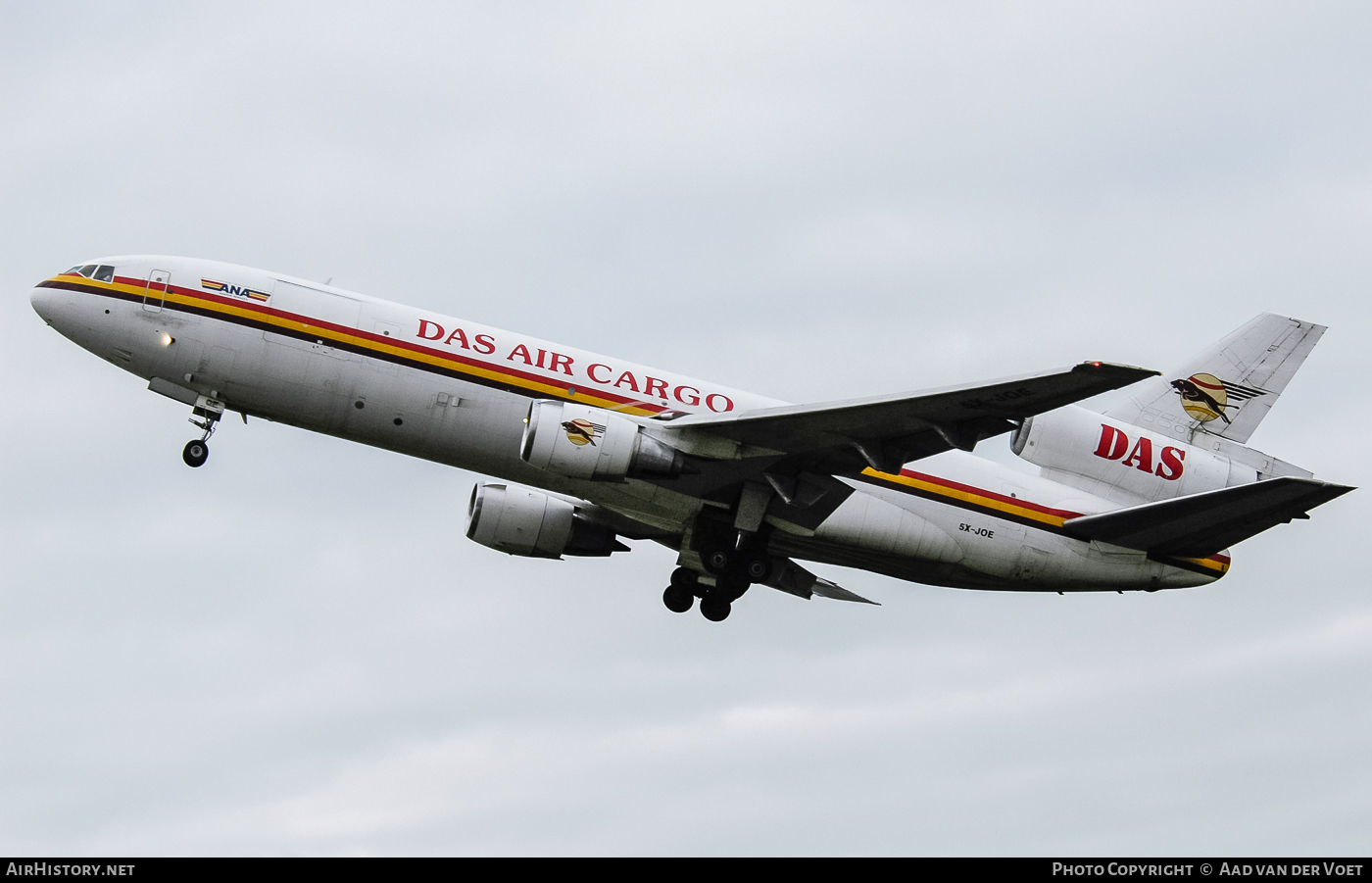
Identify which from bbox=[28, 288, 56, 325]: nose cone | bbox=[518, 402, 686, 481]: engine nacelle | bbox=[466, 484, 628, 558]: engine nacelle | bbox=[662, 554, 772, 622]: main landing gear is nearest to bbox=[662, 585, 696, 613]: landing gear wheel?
bbox=[662, 554, 772, 622]: main landing gear

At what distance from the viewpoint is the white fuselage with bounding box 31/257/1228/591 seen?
3184cm

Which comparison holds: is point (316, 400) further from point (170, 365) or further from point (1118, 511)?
point (1118, 511)

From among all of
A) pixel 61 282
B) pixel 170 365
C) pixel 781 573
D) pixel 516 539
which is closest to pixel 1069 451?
pixel 781 573

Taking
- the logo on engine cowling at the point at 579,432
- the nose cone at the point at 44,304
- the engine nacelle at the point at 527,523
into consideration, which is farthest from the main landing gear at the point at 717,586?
the nose cone at the point at 44,304

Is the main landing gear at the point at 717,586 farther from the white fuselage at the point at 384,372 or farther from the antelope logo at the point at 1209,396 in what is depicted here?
the antelope logo at the point at 1209,396

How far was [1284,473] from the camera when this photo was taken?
35.8 metres

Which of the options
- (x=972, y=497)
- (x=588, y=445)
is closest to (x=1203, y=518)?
(x=972, y=497)

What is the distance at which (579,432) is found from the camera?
30375 millimetres

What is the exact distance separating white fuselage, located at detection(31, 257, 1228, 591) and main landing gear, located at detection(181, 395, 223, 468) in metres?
0.26

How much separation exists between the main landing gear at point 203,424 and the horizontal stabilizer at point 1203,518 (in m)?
19.1

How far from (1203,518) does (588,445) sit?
13.8 m

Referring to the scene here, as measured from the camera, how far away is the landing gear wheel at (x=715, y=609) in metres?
35.8

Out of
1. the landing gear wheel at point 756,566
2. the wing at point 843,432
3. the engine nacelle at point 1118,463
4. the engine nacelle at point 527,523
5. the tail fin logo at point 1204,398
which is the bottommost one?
the landing gear wheel at point 756,566

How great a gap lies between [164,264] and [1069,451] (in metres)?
20.9
